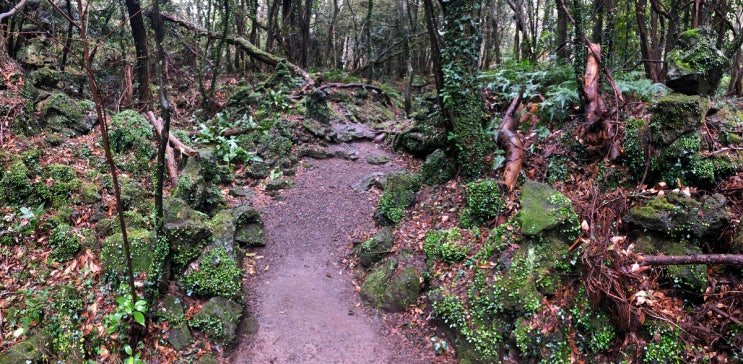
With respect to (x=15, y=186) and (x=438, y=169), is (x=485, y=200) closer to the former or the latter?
(x=438, y=169)

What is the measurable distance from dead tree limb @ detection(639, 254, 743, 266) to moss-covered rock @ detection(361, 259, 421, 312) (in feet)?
9.30

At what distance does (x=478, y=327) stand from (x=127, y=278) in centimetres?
455

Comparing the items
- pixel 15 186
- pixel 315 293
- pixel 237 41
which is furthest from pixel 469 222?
pixel 237 41

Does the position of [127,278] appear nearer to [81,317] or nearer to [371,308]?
[81,317]

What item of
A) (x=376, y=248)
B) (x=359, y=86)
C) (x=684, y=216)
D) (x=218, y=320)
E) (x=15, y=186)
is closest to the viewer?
(x=684, y=216)

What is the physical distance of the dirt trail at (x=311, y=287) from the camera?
514cm

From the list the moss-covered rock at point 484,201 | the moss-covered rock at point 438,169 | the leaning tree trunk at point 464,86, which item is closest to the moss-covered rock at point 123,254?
the moss-covered rock at point 484,201

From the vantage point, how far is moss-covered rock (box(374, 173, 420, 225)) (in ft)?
24.1

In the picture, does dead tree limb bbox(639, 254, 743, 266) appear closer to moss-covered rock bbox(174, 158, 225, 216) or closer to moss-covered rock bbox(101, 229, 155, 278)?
moss-covered rock bbox(101, 229, 155, 278)

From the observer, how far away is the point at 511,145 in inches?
261

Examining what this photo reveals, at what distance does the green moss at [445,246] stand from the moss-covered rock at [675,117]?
2997mm

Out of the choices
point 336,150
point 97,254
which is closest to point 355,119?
point 336,150

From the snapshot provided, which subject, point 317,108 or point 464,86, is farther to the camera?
point 317,108

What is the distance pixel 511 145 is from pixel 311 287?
4.01m
